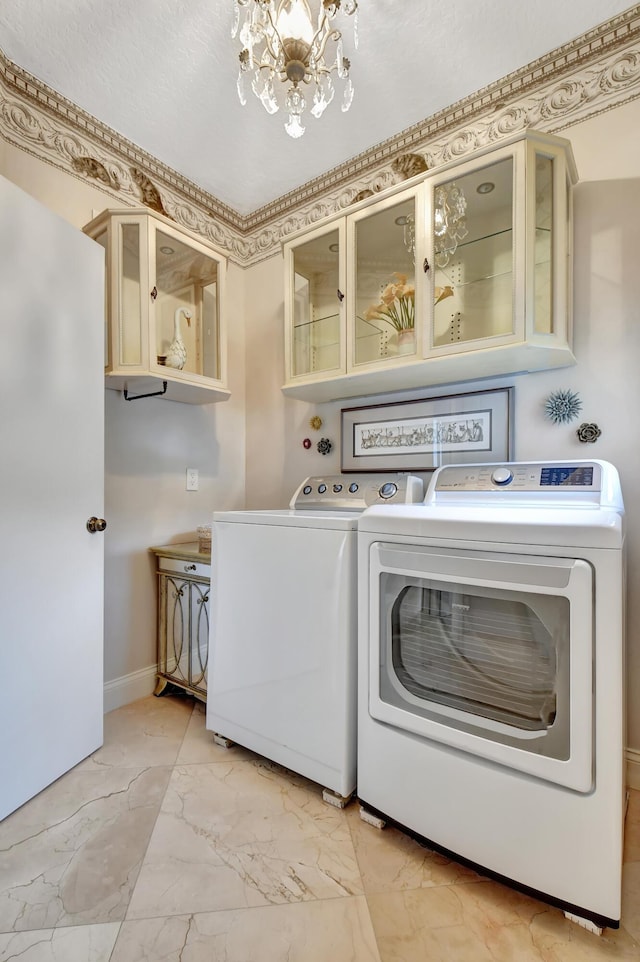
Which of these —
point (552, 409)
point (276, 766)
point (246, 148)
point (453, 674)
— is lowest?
point (276, 766)

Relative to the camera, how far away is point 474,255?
1.56 metres

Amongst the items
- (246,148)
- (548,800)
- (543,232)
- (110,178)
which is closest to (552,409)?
(543,232)

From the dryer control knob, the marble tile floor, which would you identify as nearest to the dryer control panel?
the dryer control knob

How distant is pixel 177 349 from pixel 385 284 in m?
0.91

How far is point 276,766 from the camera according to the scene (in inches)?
61.9

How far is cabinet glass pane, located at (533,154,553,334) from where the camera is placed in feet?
4.69

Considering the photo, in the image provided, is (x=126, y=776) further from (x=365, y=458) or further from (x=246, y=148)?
(x=246, y=148)

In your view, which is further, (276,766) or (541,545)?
(276,766)

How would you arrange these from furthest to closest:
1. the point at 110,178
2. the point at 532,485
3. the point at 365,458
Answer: the point at 365,458, the point at 110,178, the point at 532,485

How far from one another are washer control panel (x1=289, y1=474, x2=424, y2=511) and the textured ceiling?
59.3 inches

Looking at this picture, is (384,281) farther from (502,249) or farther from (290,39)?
(290,39)

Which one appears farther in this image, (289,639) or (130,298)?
(130,298)

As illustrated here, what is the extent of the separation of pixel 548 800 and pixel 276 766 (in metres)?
0.94

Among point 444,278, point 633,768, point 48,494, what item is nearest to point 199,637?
point 48,494
